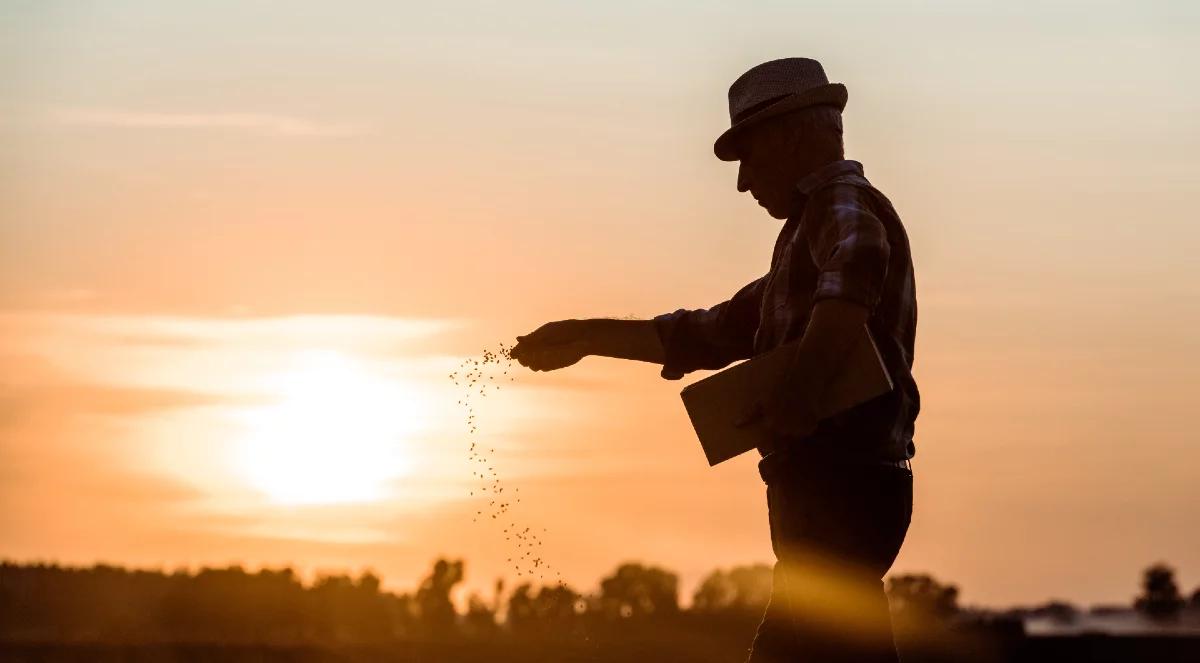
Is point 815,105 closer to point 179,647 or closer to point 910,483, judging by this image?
point 910,483

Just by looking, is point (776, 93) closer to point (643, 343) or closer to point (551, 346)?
point (643, 343)

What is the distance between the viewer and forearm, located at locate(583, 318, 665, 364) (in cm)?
848

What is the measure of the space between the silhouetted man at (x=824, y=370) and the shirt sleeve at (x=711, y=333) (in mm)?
892

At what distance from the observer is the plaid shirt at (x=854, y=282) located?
6.64 m

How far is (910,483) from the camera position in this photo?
698cm

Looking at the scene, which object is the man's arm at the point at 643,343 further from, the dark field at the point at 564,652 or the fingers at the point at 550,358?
the dark field at the point at 564,652

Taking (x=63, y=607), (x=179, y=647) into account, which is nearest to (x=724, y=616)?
(x=179, y=647)

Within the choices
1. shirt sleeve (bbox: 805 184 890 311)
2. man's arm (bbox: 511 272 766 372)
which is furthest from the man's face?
man's arm (bbox: 511 272 766 372)

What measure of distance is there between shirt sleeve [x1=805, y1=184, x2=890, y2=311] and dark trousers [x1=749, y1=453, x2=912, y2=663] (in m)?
0.56

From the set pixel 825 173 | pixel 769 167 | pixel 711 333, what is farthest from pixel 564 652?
pixel 825 173

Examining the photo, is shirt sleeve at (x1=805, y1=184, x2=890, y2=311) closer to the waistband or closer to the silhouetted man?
the silhouetted man

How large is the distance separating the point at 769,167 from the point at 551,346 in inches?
60.1

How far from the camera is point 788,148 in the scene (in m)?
7.23

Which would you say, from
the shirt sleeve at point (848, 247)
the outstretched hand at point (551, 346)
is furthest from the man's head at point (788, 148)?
the outstretched hand at point (551, 346)
